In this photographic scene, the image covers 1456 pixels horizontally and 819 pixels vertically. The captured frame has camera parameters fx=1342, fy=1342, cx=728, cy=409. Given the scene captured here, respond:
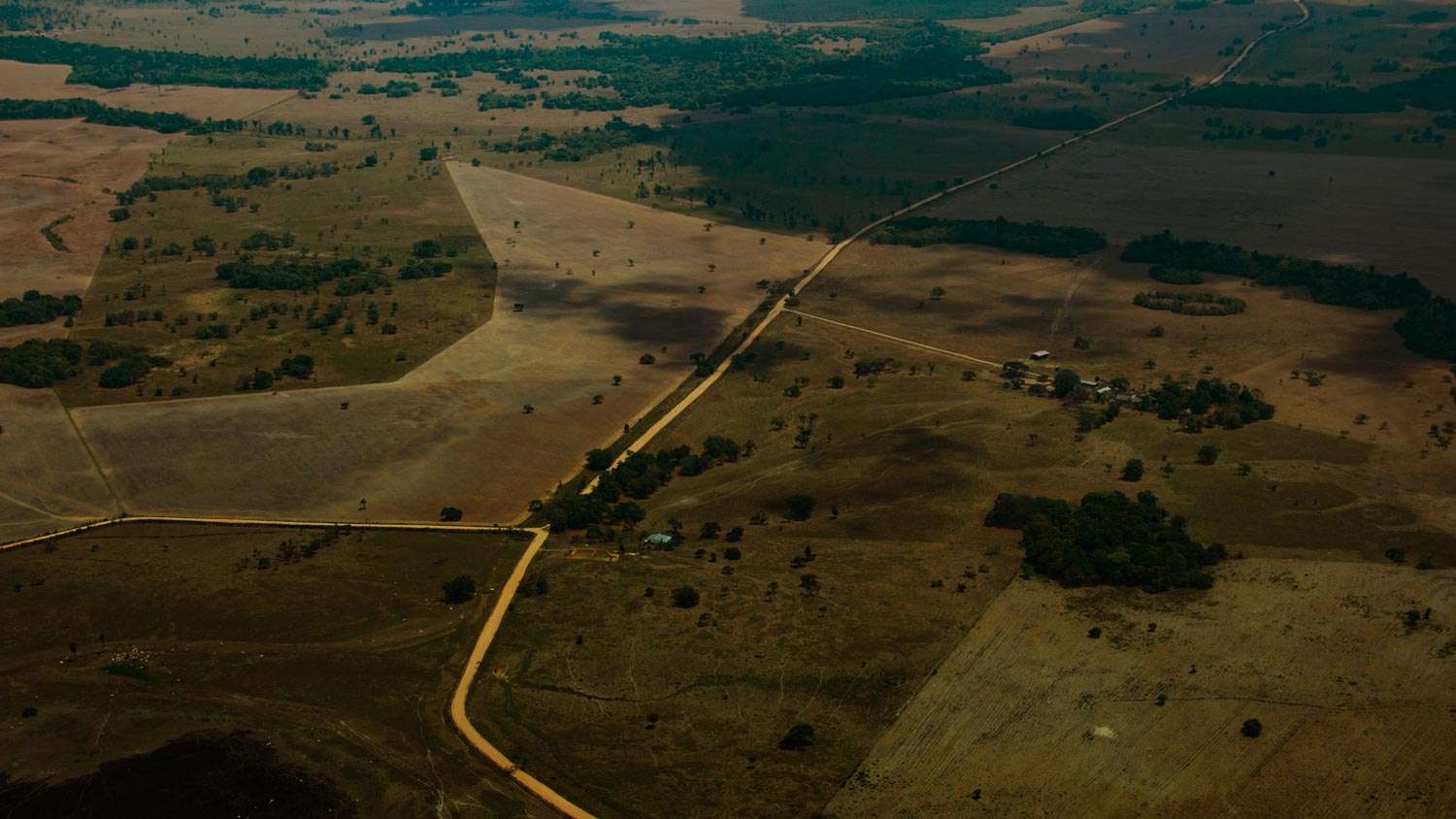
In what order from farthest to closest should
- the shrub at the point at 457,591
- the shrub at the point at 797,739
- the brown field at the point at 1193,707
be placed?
the shrub at the point at 457,591 → the shrub at the point at 797,739 → the brown field at the point at 1193,707

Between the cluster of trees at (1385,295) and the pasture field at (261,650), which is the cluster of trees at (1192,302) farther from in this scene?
the pasture field at (261,650)

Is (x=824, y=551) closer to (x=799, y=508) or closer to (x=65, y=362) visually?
(x=799, y=508)

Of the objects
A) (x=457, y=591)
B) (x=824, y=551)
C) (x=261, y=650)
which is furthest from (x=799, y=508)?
(x=261, y=650)

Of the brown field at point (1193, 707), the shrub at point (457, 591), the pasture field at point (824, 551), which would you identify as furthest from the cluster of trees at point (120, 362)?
the brown field at point (1193, 707)

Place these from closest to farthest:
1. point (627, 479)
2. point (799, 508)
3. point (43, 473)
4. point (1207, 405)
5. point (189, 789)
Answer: point (189, 789) < point (799, 508) < point (43, 473) < point (627, 479) < point (1207, 405)

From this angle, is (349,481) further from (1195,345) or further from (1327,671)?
(1195,345)
